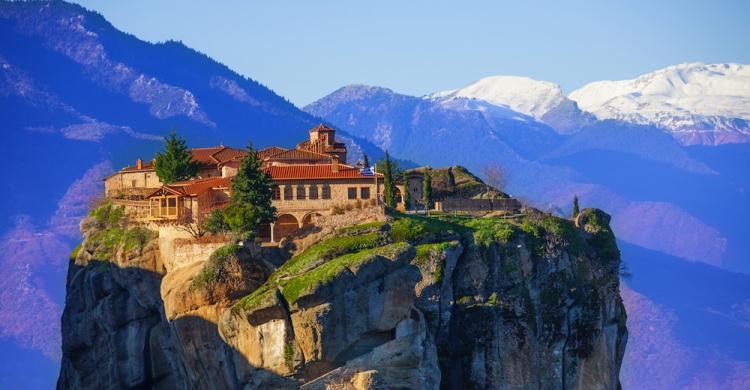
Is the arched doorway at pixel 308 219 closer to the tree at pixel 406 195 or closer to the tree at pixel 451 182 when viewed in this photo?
the tree at pixel 406 195

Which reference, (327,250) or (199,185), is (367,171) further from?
(327,250)

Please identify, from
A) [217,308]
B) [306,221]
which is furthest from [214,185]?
[217,308]

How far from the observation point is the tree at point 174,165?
99188 millimetres

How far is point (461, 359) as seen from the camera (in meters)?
84.5

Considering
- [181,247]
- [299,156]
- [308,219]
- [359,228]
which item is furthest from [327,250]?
[299,156]

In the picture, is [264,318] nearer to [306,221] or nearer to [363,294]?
[363,294]

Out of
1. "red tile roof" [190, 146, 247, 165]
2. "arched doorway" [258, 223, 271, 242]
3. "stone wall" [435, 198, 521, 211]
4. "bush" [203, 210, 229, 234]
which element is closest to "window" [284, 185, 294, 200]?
"arched doorway" [258, 223, 271, 242]

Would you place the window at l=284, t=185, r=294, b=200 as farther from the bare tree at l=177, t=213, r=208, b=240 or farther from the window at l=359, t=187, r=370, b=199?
the bare tree at l=177, t=213, r=208, b=240

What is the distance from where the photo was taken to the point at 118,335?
92.6 meters

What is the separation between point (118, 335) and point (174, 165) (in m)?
13.1

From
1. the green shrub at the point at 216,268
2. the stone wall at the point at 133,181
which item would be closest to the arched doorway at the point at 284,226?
the green shrub at the point at 216,268

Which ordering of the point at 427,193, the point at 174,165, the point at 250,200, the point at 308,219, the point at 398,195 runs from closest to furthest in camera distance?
the point at 250,200
the point at 308,219
the point at 174,165
the point at 427,193
the point at 398,195

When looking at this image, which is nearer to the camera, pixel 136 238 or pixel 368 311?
pixel 368 311

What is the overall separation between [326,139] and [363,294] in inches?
1218
